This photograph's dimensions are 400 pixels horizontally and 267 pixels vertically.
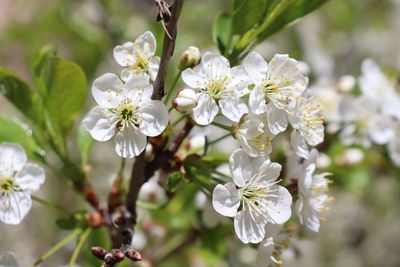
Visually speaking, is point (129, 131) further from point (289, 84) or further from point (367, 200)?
point (367, 200)

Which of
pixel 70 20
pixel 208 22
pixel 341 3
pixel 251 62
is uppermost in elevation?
pixel 251 62

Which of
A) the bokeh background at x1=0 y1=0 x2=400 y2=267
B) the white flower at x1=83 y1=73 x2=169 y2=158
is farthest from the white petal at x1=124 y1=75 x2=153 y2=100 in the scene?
the bokeh background at x1=0 y1=0 x2=400 y2=267

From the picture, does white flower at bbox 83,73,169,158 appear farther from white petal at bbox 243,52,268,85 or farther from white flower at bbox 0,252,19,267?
white flower at bbox 0,252,19,267

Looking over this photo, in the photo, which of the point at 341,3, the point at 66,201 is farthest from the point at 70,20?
the point at 341,3

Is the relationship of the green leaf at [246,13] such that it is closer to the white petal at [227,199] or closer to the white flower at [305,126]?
the white flower at [305,126]

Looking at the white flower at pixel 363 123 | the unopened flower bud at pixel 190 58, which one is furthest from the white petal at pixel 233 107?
the white flower at pixel 363 123

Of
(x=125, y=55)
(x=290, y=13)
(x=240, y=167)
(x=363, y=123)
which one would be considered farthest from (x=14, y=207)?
(x=363, y=123)
